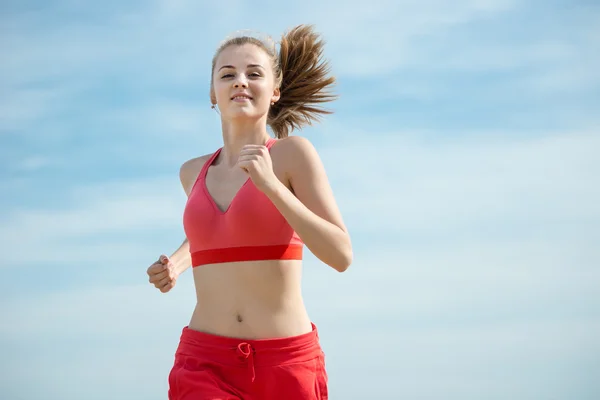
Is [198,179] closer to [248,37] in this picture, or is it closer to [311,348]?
[248,37]

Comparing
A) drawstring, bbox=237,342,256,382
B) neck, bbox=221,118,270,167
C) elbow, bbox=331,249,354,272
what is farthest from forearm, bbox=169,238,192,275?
elbow, bbox=331,249,354,272

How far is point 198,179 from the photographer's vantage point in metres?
4.71

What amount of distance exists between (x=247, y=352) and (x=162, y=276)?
778 millimetres

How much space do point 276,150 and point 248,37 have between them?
29.6 inches

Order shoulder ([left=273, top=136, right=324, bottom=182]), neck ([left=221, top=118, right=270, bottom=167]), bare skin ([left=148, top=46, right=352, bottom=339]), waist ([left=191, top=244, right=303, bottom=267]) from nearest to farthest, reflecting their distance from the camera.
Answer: bare skin ([left=148, top=46, right=352, bottom=339]) → waist ([left=191, top=244, right=303, bottom=267]) → shoulder ([left=273, top=136, right=324, bottom=182]) → neck ([left=221, top=118, right=270, bottom=167])

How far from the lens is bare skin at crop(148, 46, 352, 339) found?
397 cm

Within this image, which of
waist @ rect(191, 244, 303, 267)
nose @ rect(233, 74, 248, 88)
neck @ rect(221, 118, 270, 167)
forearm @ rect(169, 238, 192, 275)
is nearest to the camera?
waist @ rect(191, 244, 303, 267)

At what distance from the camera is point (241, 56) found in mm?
4648

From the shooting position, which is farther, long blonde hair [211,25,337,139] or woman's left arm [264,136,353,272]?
long blonde hair [211,25,337,139]

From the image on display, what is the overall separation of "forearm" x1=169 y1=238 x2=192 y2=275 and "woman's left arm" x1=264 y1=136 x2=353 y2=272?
87 centimetres

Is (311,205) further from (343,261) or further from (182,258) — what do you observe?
(182,258)

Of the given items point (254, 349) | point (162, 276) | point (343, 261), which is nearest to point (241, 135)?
point (162, 276)

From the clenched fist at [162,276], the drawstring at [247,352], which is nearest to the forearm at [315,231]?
the drawstring at [247,352]

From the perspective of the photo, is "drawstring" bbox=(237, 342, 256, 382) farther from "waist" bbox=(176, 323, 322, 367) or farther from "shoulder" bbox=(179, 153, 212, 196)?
"shoulder" bbox=(179, 153, 212, 196)
